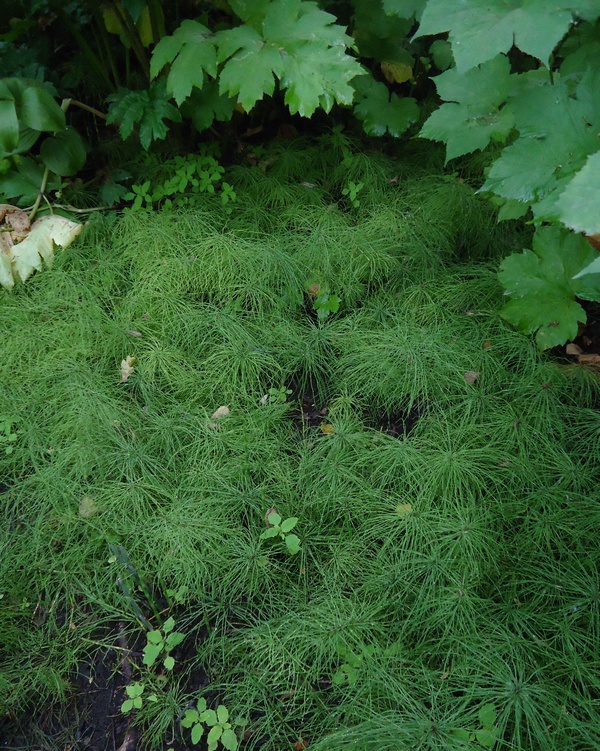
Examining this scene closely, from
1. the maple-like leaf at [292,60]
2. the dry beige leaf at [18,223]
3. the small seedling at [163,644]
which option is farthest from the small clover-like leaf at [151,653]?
the dry beige leaf at [18,223]

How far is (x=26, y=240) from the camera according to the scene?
2.91 m

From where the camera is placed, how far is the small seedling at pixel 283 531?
1.94 m

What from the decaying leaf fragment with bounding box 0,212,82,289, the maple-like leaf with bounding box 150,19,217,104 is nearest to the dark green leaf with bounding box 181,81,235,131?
the maple-like leaf with bounding box 150,19,217,104

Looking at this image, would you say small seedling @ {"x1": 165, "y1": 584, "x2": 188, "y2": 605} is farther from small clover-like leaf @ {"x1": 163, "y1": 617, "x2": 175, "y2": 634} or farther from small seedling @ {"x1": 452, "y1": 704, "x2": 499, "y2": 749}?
small seedling @ {"x1": 452, "y1": 704, "x2": 499, "y2": 749}

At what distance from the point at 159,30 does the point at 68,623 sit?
265cm

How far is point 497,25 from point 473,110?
23.7 inches

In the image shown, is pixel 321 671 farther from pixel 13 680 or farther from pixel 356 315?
pixel 356 315

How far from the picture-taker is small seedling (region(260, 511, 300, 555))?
6.36 feet

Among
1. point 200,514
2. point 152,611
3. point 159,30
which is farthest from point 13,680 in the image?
point 159,30

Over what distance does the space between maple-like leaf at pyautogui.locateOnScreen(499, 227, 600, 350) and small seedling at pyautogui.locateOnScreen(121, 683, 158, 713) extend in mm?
1767

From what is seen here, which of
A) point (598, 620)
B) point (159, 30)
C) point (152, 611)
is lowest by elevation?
point (598, 620)

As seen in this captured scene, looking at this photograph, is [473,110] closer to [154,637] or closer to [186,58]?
[186,58]

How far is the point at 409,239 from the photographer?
9.55 feet

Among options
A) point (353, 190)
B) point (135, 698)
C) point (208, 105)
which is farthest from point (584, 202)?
point (208, 105)
